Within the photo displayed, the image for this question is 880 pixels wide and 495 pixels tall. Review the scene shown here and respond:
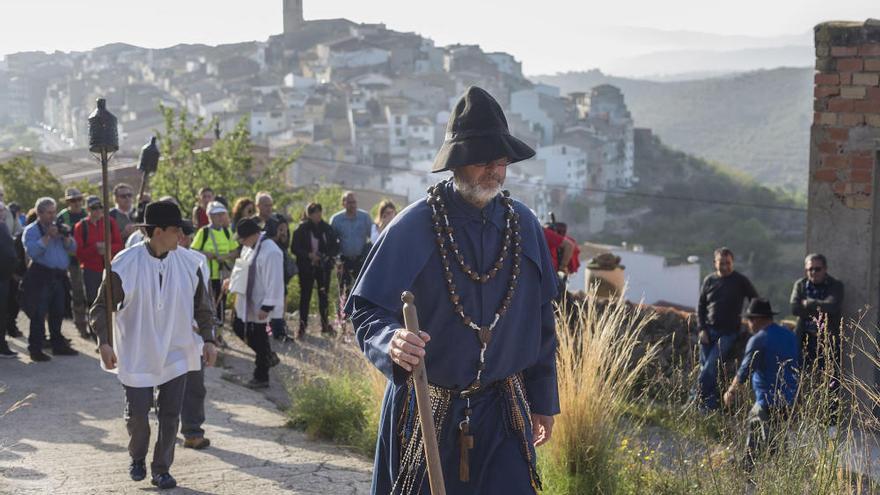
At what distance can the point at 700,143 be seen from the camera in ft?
574

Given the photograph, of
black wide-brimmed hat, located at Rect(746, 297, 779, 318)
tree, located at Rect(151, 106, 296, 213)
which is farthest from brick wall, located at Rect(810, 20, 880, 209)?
tree, located at Rect(151, 106, 296, 213)

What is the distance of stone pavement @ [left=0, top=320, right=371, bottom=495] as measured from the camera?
260 inches

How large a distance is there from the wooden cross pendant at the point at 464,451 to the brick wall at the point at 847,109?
5801 mm

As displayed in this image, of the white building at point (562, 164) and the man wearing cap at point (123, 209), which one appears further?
the white building at point (562, 164)

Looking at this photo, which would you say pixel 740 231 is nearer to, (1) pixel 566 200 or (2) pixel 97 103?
(1) pixel 566 200

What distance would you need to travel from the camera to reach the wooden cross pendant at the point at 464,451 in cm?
413

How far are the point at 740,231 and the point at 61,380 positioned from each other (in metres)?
93.3

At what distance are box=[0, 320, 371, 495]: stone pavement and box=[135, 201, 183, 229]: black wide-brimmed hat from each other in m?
1.20

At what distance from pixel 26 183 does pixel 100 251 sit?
47.9ft

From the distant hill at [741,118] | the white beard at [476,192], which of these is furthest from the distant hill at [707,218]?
the white beard at [476,192]

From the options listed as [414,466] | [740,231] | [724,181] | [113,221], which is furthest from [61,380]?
[724,181]

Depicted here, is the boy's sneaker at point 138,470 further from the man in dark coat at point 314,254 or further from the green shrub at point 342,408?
the man in dark coat at point 314,254

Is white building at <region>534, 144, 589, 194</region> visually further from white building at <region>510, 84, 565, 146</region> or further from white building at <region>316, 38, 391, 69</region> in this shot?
white building at <region>316, 38, 391, 69</region>

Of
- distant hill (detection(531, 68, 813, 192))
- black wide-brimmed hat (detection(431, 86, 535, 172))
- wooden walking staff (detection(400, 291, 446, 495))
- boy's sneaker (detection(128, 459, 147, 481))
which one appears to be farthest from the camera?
distant hill (detection(531, 68, 813, 192))
